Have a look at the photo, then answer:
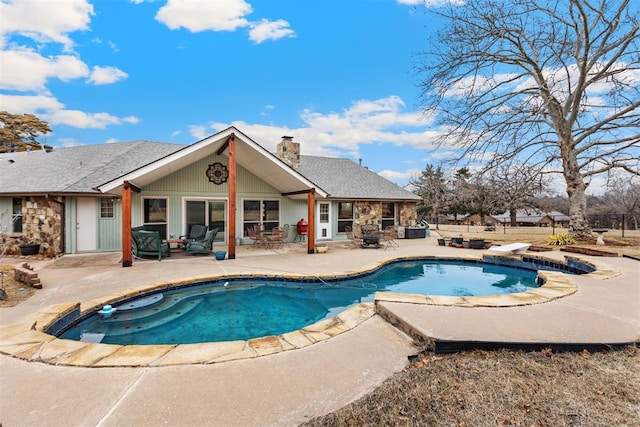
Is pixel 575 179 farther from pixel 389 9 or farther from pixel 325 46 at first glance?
pixel 325 46

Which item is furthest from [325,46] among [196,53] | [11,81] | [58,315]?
[11,81]

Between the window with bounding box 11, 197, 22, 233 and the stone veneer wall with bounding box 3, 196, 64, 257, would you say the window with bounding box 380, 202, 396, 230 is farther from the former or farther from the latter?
the window with bounding box 11, 197, 22, 233

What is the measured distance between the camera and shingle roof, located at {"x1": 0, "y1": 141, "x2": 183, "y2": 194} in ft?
32.4

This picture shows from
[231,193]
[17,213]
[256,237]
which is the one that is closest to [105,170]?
[17,213]

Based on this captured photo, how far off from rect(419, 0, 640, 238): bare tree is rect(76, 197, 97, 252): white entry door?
12011mm

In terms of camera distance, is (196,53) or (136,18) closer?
(136,18)

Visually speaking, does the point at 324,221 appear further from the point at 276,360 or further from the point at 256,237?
the point at 276,360

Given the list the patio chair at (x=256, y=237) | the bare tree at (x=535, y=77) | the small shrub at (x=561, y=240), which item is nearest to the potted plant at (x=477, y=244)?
the small shrub at (x=561, y=240)

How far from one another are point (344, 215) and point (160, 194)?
8.19 meters

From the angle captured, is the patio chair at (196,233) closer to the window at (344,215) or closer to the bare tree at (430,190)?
the window at (344,215)

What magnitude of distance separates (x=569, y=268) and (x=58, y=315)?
11807 millimetres

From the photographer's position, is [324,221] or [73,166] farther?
[324,221]

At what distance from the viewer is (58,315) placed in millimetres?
4062

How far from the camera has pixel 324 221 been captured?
46.2 feet
